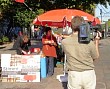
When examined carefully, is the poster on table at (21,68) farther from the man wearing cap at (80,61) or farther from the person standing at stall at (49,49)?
the man wearing cap at (80,61)

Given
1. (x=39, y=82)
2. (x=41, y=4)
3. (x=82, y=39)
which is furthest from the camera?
(x=41, y=4)

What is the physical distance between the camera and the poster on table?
10.6 metres

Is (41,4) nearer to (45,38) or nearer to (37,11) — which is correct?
(37,11)

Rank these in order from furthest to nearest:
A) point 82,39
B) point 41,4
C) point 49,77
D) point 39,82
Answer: point 41,4, point 49,77, point 39,82, point 82,39

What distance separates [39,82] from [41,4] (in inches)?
286

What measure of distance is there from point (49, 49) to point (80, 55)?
6.76 meters

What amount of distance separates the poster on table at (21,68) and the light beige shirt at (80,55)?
5277 millimetres

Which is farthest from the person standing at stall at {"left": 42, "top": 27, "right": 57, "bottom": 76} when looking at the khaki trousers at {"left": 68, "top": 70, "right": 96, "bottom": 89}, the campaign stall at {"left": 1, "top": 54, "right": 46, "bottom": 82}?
the khaki trousers at {"left": 68, "top": 70, "right": 96, "bottom": 89}

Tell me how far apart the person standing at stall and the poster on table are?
3.99 feet

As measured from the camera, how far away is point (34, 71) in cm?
1062

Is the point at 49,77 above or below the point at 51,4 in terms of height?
below

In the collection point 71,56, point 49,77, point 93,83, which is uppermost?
point 71,56

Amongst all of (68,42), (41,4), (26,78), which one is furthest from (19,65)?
(41,4)

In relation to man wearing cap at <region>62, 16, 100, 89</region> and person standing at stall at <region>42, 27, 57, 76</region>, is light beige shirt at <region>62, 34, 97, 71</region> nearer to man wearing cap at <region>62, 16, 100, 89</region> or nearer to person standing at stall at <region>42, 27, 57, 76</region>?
man wearing cap at <region>62, 16, 100, 89</region>
